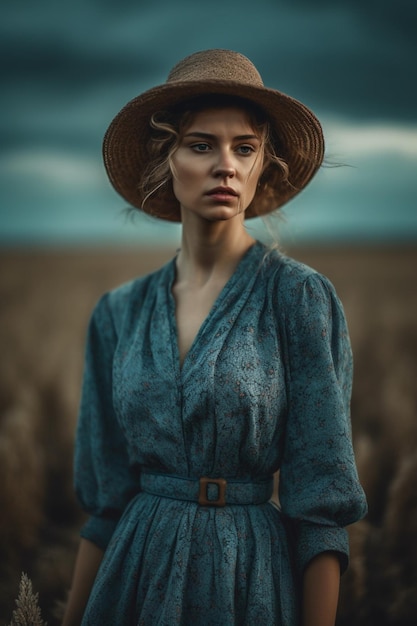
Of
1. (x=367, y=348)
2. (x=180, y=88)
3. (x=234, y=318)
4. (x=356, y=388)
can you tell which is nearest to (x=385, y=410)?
(x=356, y=388)

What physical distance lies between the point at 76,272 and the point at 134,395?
10162mm

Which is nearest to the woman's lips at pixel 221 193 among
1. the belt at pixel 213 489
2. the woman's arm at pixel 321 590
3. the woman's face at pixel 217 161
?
the woman's face at pixel 217 161

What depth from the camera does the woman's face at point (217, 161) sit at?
1395 millimetres

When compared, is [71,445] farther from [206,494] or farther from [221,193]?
[221,193]

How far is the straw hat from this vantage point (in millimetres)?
1384

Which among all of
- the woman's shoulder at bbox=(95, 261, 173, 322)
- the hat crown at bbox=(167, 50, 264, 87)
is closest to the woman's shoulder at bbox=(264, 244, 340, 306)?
the woman's shoulder at bbox=(95, 261, 173, 322)

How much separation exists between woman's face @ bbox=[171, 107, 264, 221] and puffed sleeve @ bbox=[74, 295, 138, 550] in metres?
0.47

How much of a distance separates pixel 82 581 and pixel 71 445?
2041 millimetres

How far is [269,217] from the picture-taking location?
172 centimetres

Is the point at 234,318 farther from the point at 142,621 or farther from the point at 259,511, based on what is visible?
the point at 142,621

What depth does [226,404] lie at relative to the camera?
1.32m

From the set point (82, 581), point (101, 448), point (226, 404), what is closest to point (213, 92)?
point (226, 404)

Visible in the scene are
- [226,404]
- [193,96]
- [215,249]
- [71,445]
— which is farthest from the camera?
[71,445]

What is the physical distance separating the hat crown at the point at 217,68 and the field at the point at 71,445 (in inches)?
57.1
